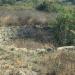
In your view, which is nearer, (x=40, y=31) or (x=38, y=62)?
(x=38, y=62)

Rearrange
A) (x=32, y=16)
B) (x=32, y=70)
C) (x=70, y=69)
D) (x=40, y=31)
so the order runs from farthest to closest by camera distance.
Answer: (x=32, y=16) < (x=40, y=31) < (x=32, y=70) < (x=70, y=69)

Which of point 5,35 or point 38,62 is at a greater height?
point 38,62

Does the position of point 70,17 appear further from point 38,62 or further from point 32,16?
point 38,62

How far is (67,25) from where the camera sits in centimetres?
2219

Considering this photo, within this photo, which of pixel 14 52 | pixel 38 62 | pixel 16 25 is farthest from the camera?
pixel 16 25

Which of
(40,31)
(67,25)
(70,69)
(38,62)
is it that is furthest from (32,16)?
(70,69)

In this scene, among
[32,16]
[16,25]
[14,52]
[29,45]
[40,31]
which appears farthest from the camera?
[32,16]

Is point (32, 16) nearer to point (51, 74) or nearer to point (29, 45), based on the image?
point (29, 45)

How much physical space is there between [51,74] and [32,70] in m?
1.04

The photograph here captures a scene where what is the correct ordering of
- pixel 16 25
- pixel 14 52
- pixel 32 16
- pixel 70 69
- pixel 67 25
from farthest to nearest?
pixel 32 16
pixel 16 25
pixel 67 25
pixel 14 52
pixel 70 69

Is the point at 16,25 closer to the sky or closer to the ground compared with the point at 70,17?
closer to the ground

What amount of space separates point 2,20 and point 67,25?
787cm

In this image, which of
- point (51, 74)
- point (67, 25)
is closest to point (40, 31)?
point (67, 25)

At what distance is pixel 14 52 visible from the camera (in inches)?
628
